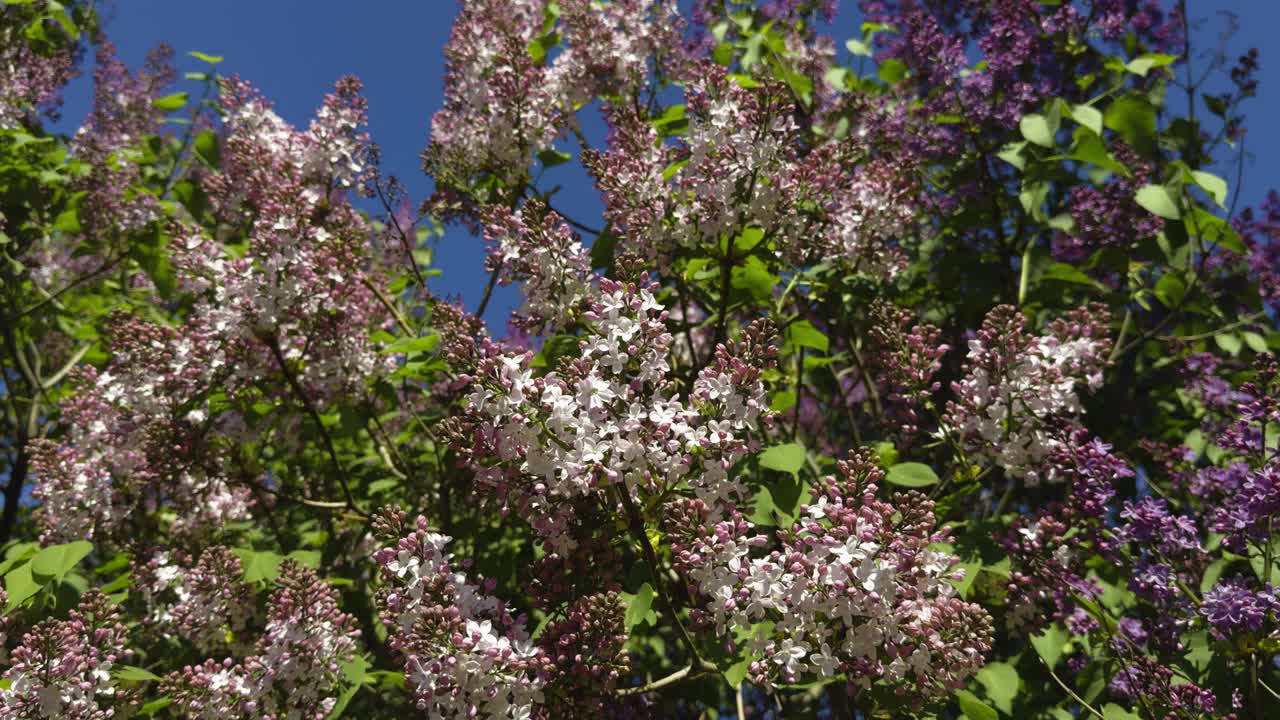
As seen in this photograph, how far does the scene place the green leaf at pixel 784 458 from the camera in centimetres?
251

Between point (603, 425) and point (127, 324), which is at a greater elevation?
point (127, 324)

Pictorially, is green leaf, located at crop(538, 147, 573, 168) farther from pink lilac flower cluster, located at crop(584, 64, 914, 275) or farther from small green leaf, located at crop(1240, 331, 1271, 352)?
small green leaf, located at crop(1240, 331, 1271, 352)

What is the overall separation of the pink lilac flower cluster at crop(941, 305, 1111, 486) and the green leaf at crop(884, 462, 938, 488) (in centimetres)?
15

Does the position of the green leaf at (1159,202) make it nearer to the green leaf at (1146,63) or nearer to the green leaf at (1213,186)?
the green leaf at (1213,186)

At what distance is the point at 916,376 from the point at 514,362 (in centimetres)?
133

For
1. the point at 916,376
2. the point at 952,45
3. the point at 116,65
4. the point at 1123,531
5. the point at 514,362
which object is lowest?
Result: the point at 1123,531

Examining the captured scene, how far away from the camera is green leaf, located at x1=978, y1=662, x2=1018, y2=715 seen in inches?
108

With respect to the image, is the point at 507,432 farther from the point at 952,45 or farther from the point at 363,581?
the point at 952,45

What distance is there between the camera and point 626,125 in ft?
10.2

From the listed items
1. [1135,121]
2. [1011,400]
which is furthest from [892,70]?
[1011,400]

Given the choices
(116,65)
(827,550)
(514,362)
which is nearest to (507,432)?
(514,362)

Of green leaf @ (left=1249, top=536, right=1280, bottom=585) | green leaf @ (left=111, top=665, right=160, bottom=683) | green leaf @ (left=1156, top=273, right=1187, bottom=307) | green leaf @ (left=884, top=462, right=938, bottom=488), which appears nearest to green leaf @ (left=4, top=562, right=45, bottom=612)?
green leaf @ (left=111, top=665, right=160, bottom=683)

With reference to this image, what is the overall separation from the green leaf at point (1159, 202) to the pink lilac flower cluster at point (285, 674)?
348 cm

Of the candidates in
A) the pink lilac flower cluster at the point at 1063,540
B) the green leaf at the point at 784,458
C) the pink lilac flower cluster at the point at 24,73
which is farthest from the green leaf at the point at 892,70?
the pink lilac flower cluster at the point at 24,73
